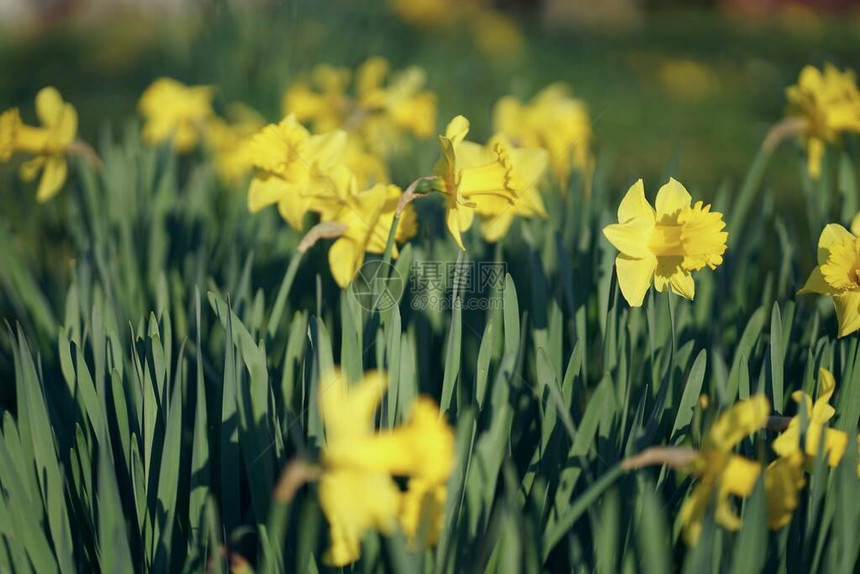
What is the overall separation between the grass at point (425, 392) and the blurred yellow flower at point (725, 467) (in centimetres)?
3

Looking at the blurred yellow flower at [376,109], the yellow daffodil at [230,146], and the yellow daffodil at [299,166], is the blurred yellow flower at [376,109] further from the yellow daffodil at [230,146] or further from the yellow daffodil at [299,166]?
the yellow daffodil at [299,166]

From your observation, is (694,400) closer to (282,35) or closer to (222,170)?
(222,170)

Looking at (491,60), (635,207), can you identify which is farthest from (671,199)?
(491,60)

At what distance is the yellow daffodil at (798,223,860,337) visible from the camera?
100cm

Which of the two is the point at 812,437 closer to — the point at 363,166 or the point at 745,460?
the point at 745,460

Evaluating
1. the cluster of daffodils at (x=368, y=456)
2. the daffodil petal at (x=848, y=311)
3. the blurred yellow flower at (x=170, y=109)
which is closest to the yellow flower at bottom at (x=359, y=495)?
the cluster of daffodils at (x=368, y=456)

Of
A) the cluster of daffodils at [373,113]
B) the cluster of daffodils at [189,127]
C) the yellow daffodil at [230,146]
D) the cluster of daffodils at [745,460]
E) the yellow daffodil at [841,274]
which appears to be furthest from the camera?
the cluster of daffodils at [189,127]

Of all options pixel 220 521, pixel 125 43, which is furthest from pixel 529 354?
pixel 125 43

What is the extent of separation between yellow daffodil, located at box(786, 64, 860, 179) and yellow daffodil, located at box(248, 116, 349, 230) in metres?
0.93

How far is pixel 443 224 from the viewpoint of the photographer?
4.89 ft

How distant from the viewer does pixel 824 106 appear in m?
1.54

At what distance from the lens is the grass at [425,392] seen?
847 millimetres

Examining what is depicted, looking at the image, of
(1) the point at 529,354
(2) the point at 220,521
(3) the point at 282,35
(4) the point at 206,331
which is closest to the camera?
(2) the point at 220,521

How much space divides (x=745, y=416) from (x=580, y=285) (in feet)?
1.77
